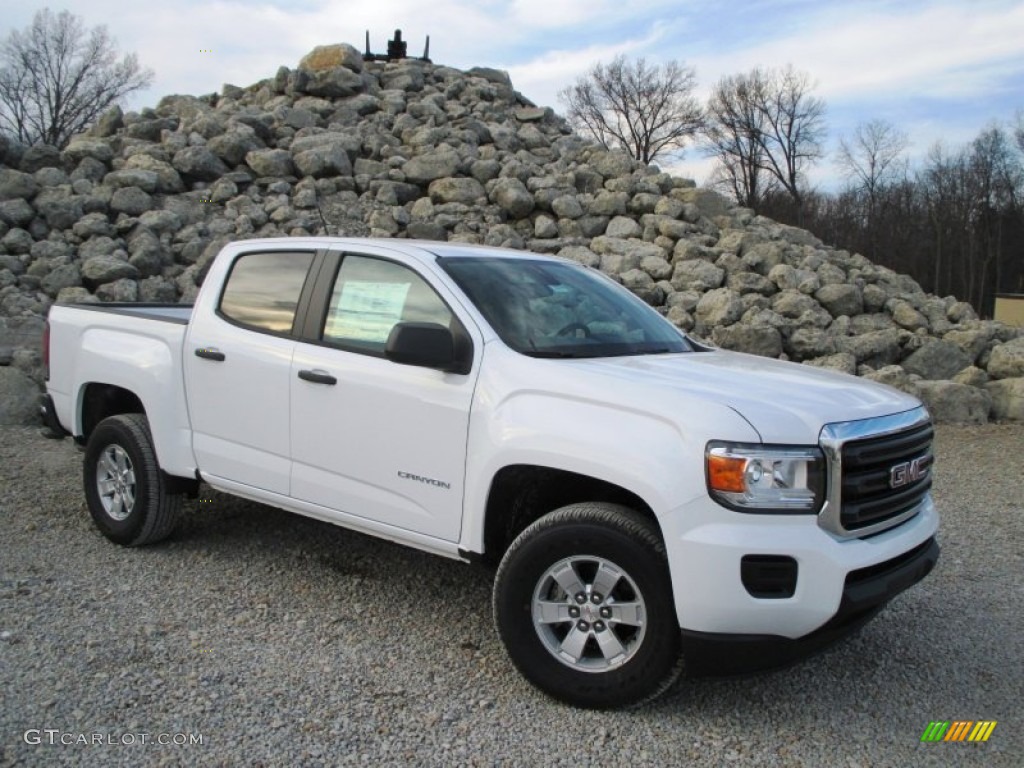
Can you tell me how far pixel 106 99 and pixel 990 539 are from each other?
173 feet

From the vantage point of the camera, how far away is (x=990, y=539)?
253 inches

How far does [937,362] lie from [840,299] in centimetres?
168

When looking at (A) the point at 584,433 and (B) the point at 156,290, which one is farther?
(B) the point at 156,290

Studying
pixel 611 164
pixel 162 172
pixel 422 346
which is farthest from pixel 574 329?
pixel 611 164

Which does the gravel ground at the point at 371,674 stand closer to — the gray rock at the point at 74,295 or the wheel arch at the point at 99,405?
the wheel arch at the point at 99,405

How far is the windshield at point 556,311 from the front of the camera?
4.30 m

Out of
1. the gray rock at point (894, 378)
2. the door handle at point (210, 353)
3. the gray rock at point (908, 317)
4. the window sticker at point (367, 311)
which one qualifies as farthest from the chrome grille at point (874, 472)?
the gray rock at point (908, 317)

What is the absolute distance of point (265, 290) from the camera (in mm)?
5168

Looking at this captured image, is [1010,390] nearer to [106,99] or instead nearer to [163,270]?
[163,270]

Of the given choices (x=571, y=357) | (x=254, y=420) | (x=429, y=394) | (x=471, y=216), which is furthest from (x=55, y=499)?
(x=471, y=216)

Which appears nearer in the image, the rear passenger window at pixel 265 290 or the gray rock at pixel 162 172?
the rear passenger window at pixel 265 290

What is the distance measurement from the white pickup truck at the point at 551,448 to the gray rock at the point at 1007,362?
8.62 m

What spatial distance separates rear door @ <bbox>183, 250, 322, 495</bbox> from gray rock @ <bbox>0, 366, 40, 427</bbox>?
5.17 m

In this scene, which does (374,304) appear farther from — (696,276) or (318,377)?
(696,276)
